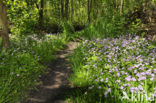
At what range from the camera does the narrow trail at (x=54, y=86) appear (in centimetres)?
354

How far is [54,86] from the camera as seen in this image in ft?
13.6

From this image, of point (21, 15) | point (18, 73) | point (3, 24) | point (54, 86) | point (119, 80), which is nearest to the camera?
point (119, 80)

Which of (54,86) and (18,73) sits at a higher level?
(18,73)

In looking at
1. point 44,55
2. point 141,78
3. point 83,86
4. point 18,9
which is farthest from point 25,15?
point 141,78

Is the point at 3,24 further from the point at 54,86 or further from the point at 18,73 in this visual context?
the point at 54,86

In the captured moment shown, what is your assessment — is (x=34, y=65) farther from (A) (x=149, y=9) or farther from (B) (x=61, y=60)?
(A) (x=149, y=9)

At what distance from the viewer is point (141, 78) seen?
2855 mm

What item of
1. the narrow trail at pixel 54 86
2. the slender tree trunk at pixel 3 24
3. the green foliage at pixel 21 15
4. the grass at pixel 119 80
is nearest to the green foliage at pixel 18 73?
the narrow trail at pixel 54 86

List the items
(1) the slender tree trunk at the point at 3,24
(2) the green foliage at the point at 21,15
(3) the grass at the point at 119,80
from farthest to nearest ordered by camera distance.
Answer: (2) the green foliage at the point at 21,15 < (1) the slender tree trunk at the point at 3,24 < (3) the grass at the point at 119,80

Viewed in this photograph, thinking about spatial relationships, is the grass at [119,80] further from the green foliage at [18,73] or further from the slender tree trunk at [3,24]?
the slender tree trunk at [3,24]

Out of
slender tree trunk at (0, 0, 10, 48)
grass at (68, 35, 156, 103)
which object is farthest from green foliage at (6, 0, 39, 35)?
grass at (68, 35, 156, 103)

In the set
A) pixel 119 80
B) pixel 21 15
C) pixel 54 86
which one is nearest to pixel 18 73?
pixel 54 86

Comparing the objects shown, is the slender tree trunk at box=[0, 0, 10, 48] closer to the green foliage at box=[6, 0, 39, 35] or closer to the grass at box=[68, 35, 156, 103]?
the green foliage at box=[6, 0, 39, 35]

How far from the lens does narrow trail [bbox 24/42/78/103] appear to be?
139 inches
